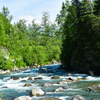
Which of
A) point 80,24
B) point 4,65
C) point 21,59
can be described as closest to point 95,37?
point 80,24

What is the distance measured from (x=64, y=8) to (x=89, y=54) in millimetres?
21363

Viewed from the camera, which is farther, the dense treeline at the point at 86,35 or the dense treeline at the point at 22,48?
the dense treeline at the point at 22,48

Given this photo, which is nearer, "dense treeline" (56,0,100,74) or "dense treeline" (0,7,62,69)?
"dense treeline" (56,0,100,74)

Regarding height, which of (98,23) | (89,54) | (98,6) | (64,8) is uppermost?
(64,8)

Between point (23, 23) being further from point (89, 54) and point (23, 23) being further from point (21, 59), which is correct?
point (89, 54)

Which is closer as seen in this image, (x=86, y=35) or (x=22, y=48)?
(x=86, y=35)

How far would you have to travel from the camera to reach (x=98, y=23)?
25469mm

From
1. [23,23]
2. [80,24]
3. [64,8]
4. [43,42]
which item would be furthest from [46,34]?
[80,24]

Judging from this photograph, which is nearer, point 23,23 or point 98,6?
point 98,6

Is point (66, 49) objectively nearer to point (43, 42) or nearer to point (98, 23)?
point (98, 23)

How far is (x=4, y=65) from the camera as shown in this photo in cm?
3950

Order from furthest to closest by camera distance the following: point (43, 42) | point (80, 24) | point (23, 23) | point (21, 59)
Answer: point (23, 23), point (43, 42), point (21, 59), point (80, 24)

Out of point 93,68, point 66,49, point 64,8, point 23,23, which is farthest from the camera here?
point 23,23

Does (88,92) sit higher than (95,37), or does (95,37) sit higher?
(95,37)
